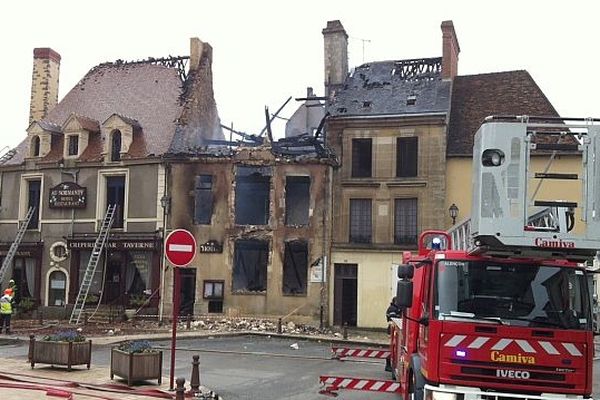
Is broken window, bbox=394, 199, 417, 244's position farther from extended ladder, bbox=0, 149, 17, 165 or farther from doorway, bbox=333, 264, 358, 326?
extended ladder, bbox=0, 149, 17, 165

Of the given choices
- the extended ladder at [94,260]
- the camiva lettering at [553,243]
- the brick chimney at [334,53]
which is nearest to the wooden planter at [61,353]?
the camiva lettering at [553,243]

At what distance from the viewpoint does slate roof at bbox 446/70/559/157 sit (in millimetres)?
29219

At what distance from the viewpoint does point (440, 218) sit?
28.6 metres

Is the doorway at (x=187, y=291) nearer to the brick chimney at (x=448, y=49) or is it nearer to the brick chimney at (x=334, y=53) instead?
the brick chimney at (x=334, y=53)

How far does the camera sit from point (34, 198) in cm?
3341

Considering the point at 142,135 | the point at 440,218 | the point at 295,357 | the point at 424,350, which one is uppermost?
the point at 142,135

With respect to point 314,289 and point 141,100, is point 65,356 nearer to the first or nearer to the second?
point 314,289

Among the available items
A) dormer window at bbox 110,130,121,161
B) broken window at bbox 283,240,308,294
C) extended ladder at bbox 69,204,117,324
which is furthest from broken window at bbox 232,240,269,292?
dormer window at bbox 110,130,121,161

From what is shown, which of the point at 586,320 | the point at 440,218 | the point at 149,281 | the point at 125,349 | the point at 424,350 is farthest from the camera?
the point at 149,281

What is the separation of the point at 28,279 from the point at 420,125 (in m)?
18.9

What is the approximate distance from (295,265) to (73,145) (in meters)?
11.8

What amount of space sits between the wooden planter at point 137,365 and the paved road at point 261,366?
1280 millimetres

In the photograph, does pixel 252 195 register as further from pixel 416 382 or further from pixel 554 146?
pixel 554 146

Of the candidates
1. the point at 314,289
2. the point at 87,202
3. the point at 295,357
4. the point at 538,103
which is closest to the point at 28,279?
the point at 87,202
